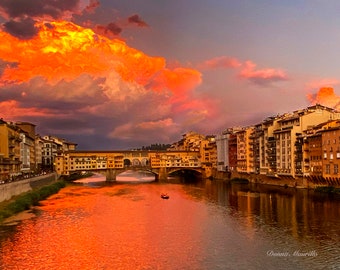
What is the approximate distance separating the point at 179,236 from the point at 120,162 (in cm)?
6177

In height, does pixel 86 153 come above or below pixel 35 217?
above

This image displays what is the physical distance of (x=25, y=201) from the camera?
43000 millimetres

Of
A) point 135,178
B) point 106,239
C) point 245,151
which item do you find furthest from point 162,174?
point 106,239

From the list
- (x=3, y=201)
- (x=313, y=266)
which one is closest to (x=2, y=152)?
(x=3, y=201)

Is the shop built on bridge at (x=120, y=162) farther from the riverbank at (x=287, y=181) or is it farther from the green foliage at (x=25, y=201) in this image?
the green foliage at (x=25, y=201)

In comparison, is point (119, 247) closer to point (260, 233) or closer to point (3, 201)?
point (260, 233)

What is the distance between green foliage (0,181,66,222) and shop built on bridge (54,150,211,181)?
27801mm

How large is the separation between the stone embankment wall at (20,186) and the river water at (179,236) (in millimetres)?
3314

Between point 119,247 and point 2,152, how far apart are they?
120ft

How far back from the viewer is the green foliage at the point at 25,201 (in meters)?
37.0

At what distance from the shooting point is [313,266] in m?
21.9

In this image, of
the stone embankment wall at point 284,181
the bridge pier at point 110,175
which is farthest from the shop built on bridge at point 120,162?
the stone embankment wall at point 284,181

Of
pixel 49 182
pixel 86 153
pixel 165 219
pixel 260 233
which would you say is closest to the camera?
pixel 260 233

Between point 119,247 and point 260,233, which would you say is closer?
point 119,247
